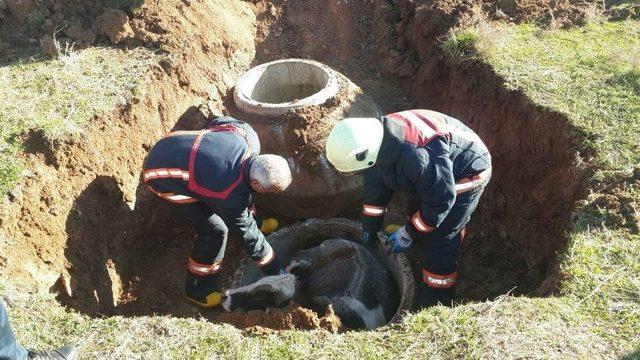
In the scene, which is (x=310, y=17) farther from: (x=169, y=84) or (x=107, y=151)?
(x=107, y=151)

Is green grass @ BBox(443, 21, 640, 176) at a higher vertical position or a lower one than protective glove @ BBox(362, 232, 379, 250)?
higher

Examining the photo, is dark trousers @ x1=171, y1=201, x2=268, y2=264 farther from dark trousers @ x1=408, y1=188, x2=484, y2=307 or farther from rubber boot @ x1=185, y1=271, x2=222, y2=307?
dark trousers @ x1=408, y1=188, x2=484, y2=307

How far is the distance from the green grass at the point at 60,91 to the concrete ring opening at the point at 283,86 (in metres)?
1.02

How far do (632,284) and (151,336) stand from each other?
10.7 feet

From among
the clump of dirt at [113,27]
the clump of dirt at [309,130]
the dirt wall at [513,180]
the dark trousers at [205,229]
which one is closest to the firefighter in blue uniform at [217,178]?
the dark trousers at [205,229]

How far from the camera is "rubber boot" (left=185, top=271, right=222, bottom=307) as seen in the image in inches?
188

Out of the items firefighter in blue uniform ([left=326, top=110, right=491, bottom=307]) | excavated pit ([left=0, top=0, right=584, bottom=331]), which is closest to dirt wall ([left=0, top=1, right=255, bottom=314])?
excavated pit ([left=0, top=0, right=584, bottom=331])

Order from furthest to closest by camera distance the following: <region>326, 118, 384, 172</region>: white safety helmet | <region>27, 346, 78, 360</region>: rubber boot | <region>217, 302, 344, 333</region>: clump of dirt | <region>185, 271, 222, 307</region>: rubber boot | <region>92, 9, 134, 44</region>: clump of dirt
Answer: <region>92, 9, 134, 44</region>: clump of dirt → <region>185, 271, 222, 307</region>: rubber boot → <region>217, 302, 344, 333</region>: clump of dirt → <region>326, 118, 384, 172</region>: white safety helmet → <region>27, 346, 78, 360</region>: rubber boot

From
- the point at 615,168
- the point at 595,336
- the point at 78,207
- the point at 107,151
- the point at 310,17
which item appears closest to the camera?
the point at 595,336

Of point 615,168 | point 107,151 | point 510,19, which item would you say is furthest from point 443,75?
point 107,151

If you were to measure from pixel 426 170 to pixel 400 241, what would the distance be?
0.87 meters

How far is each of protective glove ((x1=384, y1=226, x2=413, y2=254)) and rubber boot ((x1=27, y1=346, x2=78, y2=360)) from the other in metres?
2.56

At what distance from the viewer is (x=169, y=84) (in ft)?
17.4

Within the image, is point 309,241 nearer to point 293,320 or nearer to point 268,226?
point 268,226
